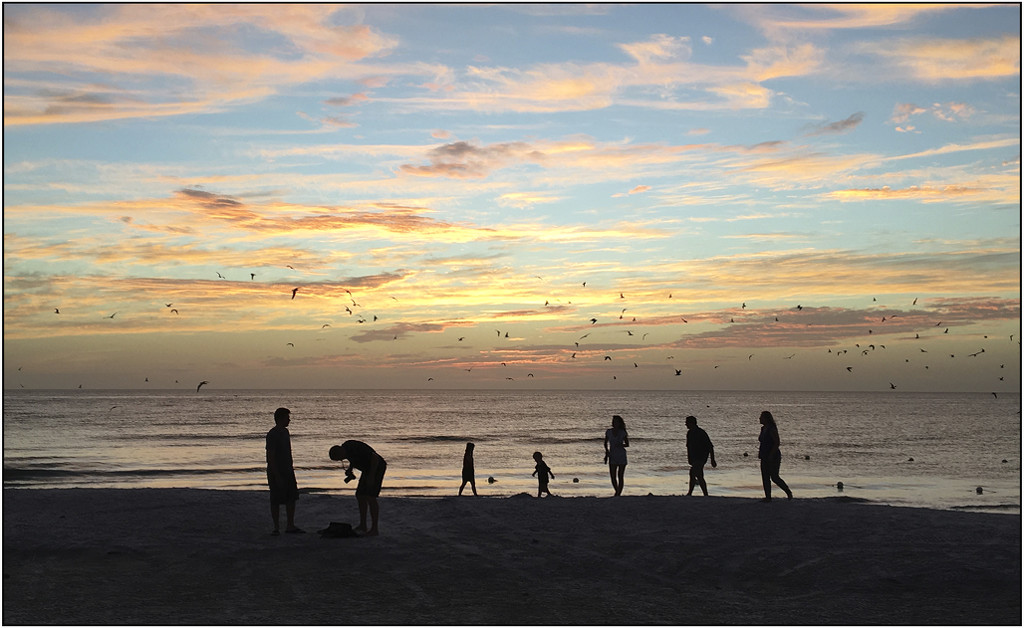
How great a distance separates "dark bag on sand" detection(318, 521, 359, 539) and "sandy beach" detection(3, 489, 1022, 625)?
0.56 ft

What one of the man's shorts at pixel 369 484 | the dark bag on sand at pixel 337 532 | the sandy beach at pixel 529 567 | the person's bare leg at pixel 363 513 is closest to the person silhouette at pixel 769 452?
the sandy beach at pixel 529 567

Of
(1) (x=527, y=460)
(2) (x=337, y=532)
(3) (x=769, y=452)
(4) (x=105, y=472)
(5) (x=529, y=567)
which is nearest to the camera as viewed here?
(5) (x=529, y=567)

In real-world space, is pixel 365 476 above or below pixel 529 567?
above

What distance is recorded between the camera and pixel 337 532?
12.9m

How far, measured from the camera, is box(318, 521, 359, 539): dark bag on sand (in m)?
12.9

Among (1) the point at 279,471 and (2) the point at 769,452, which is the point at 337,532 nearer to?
(1) the point at 279,471

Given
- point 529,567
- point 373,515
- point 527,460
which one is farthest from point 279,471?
point 527,460

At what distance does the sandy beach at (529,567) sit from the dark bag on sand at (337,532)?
171 mm

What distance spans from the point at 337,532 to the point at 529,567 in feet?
11.1

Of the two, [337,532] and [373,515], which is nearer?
[337,532]

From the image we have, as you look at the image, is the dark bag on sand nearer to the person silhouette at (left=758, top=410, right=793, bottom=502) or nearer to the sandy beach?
the sandy beach

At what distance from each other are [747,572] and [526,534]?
3853 millimetres

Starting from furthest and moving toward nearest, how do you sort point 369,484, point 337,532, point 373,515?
point 369,484 < point 373,515 < point 337,532

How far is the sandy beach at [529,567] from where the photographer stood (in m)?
9.14
